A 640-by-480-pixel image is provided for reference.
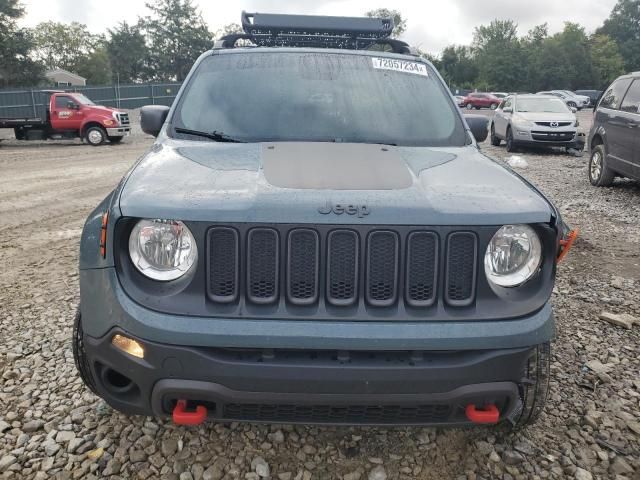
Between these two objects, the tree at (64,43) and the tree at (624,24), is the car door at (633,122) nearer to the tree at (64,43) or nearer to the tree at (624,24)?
the tree at (64,43)

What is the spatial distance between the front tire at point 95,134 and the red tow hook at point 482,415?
57.7 feet

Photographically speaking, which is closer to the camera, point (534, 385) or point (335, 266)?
point (335, 266)

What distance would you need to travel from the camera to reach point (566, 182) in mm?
9930

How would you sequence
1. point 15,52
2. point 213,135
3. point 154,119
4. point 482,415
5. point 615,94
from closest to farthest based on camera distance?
1. point 482,415
2. point 213,135
3. point 154,119
4. point 615,94
5. point 15,52

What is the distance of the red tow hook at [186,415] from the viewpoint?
194 centimetres

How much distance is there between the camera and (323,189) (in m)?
2.01

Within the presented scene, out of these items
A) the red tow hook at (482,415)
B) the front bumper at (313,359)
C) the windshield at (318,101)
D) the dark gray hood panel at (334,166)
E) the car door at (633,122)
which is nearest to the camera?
the front bumper at (313,359)

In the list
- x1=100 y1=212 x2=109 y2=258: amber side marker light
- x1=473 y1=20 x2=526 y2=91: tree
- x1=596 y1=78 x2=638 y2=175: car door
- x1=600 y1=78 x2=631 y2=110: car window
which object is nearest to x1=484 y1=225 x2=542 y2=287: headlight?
x1=100 y1=212 x2=109 y2=258: amber side marker light

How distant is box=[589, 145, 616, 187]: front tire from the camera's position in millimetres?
8852

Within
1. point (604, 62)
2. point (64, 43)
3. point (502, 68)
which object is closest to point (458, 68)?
point (502, 68)

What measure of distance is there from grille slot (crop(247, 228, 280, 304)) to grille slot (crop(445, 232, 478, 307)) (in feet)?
2.06

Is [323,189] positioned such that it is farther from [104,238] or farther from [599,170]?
[599,170]

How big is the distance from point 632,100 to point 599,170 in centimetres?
141

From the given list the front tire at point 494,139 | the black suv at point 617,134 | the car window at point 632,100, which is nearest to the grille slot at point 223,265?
the black suv at point 617,134
